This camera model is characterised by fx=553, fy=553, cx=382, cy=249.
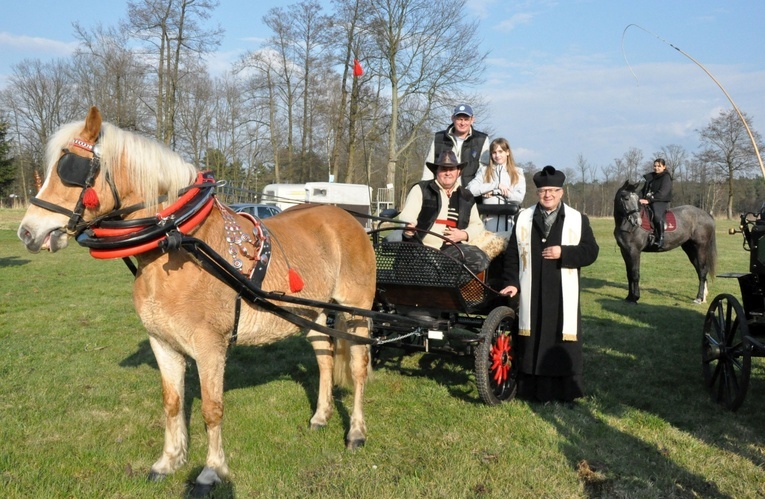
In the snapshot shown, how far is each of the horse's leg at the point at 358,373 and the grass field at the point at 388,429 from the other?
116 millimetres

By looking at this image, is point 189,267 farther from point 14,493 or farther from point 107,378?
point 107,378

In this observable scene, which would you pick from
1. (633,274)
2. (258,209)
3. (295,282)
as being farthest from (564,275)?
(258,209)

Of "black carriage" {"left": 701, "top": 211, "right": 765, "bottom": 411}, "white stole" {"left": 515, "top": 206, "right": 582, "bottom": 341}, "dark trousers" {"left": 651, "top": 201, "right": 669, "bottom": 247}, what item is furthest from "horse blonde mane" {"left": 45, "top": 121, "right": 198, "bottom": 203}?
"dark trousers" {"left": 651, "top": 201, "right": 669, "bottom": 247}

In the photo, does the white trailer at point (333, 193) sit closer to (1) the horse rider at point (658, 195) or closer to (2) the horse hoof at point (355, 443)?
(1) the horse rider at point (658, 195)

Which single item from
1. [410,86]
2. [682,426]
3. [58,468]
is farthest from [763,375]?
[410,86]

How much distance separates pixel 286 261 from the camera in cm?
363

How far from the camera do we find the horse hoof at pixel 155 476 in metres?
3.36

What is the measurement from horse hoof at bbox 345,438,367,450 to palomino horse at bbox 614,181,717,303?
24.6 feet

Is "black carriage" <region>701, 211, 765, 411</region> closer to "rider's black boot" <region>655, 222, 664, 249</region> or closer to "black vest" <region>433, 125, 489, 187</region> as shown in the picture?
"black vest" <region>433, 125, 489, 187</region>

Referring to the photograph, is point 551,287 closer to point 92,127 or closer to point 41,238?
point 92,127

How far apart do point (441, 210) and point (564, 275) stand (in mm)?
1187

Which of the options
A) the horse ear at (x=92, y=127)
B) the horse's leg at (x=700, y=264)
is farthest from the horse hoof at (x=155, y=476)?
the horse's leg at (x=700, y=264)

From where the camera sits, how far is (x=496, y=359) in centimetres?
470

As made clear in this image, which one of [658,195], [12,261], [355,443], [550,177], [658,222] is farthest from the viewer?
[12,261]
